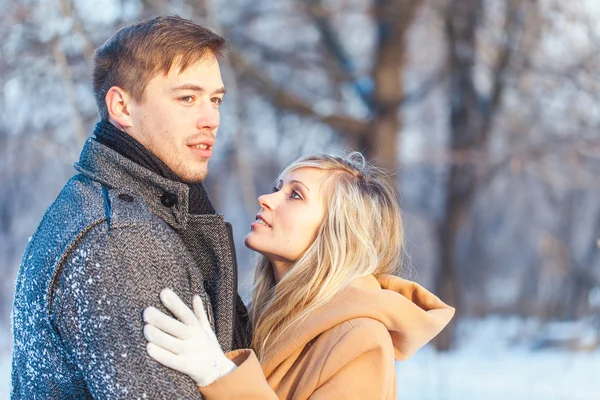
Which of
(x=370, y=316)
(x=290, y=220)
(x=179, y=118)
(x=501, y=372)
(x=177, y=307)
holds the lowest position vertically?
(x=177, y=307)

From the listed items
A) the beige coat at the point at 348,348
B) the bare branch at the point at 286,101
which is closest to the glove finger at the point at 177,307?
the beige coat at the point at 348,348

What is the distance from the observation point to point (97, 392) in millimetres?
1996

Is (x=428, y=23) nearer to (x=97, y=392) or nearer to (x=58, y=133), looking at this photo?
(x=58, y=133)

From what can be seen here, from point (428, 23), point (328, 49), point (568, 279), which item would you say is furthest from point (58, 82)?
point (568, 279)

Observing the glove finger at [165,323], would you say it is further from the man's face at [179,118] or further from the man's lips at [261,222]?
the man's lips at [261,222]

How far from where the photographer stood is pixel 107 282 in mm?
2004

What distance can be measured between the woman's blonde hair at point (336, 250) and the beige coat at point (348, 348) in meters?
0.07

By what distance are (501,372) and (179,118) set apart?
26.8 ft

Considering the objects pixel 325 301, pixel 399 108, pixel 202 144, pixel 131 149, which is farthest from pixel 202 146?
pixel 399 108

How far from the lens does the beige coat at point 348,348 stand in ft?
8.10

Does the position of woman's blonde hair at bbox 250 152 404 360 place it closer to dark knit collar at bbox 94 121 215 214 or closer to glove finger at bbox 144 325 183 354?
dark knit collar at bbox 94 121 215 214

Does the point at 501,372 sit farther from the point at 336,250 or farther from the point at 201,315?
the point at 201,315

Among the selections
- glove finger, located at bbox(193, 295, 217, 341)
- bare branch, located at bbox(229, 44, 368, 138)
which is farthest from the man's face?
bare branch, located at bbox(229, 44, 368, 138)

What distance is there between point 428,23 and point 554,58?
79.0 inches
